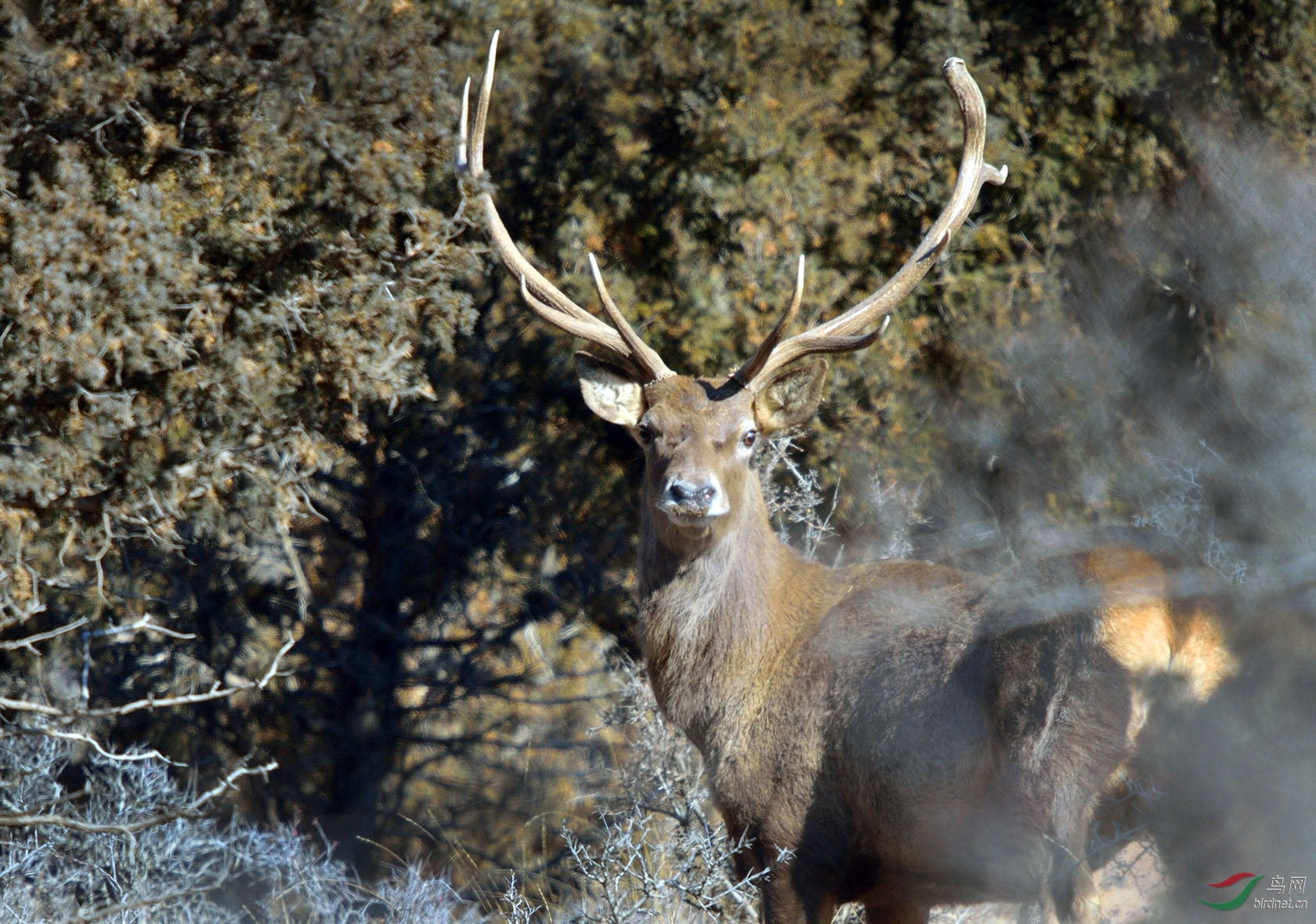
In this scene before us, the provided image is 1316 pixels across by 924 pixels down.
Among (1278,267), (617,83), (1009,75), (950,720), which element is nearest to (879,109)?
(1009,75)

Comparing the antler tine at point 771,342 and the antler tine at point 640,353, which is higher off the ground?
the antler tine at point 771,342

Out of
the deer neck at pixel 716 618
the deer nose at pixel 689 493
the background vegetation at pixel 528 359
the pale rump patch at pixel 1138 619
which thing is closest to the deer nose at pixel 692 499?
the deer nose at pixel 689 493

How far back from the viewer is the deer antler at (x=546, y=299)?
485 centimetres

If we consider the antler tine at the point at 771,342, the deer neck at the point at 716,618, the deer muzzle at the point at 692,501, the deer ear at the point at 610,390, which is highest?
the antler tine at the point at 771,342

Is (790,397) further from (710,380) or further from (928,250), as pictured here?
(928,250)

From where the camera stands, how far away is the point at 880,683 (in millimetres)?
4133

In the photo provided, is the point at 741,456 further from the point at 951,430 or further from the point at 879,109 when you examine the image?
the point at 879,109

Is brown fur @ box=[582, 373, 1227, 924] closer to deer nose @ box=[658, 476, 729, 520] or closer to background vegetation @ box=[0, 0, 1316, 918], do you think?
deer nose @ box=[658, 476, 729, 520]

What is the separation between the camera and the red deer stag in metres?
3.51

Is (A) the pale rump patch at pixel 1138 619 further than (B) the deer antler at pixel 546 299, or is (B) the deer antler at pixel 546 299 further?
(B) the deer antler at pixel 546 299

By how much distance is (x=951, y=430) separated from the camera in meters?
6.04

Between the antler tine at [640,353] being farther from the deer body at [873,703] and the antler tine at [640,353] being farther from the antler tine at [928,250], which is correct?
the antler tine at [928,250]

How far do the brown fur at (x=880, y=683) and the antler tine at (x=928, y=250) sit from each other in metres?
0.21

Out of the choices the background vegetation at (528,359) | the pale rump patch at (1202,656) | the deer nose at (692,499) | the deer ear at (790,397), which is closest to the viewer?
the pale rump patch at (1202,656)
